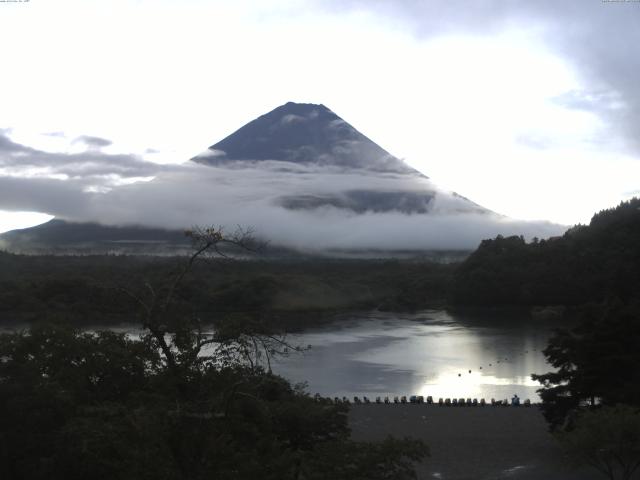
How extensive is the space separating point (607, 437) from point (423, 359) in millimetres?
12993

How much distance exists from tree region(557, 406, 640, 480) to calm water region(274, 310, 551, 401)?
4349 millimetres

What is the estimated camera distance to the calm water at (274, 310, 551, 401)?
14.6 m

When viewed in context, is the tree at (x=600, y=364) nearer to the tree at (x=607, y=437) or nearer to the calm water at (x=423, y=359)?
the tree at (x=607, y=437)

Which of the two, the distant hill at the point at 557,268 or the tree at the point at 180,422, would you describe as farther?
the distant hill at the point at 557,268

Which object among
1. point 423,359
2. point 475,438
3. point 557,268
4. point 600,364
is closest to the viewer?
point 600,364

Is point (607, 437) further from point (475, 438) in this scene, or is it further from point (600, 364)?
point (475, 438)

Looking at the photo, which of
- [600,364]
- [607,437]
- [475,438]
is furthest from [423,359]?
[607,437]

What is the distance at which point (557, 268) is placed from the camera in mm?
34875

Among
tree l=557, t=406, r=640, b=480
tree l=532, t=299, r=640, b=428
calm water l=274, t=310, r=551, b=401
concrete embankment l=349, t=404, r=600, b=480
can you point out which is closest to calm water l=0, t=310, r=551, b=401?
calm water l=274, t=310, r=551, b=401

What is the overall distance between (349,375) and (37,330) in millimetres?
10604

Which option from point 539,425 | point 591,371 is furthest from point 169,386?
point 539,425

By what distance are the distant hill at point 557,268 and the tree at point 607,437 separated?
26076 mm

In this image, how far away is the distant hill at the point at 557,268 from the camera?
3284 cm

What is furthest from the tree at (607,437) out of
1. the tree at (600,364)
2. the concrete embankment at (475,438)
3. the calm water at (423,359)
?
the calm water at (423,359)
